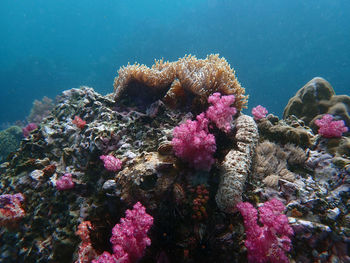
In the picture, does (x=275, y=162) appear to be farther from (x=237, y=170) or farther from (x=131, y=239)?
(x=131, y=239)

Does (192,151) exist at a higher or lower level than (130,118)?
lower

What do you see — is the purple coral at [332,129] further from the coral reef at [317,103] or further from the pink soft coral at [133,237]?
the pink soft coral at [133,237]

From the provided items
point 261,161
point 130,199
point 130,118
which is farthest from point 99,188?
point 261,161

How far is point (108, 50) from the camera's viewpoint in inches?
2621

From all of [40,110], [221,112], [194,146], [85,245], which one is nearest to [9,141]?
[40,110]

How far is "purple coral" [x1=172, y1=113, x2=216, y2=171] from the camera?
2.76 meters

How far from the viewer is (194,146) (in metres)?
2.73

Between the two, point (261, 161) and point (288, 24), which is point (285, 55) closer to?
point (288, 24)

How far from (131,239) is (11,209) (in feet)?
10.1

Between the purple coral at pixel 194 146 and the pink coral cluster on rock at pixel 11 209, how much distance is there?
11.5 ft

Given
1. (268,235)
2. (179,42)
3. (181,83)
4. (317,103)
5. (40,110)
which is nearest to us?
(268,235)

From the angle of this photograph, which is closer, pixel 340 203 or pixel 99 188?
pixel 340 203

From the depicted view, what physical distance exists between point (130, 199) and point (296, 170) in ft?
10.8

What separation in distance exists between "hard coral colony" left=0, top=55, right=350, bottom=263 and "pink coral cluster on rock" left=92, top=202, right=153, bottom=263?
1 cm
